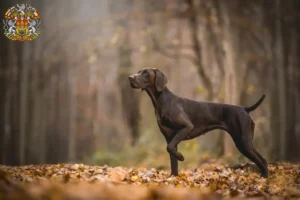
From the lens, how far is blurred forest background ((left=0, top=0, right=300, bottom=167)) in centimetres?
1437

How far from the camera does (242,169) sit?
27.1 feet

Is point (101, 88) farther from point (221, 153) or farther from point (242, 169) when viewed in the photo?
point (242, 169)

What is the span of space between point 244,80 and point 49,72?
11.1 meters

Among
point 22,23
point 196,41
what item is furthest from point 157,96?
point 196,41

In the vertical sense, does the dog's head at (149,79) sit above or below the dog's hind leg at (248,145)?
above

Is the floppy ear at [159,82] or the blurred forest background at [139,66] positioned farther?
the blurred forest background at [139,66]

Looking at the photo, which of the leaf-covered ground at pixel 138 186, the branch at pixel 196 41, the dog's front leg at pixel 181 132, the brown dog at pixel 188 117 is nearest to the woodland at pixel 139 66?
the branch at pixel 196 41

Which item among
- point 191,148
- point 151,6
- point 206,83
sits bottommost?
point 191,148

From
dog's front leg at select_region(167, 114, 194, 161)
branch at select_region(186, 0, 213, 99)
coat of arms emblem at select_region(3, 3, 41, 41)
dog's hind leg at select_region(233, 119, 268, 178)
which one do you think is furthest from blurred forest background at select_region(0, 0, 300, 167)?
dog's front leg at select_region(167, 114, 194, 161)

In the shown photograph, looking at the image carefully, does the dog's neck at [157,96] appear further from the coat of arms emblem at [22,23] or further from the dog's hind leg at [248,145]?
the coat of arms emblem at [22,23]

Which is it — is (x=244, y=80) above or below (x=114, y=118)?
above

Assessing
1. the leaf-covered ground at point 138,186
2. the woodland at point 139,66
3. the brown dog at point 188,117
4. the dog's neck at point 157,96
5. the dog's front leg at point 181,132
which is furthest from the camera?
the woodland at point 139,66

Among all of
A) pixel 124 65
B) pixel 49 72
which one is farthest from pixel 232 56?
pixel 49 72

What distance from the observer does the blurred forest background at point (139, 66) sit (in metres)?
14.4
